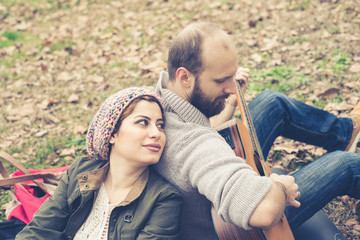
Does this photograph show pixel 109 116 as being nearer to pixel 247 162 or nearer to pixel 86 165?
pixel 86 165

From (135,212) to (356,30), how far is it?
466 cm

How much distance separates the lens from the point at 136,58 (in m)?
5.56

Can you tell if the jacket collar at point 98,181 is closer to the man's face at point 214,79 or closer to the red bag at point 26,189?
the man's face at point 214,79

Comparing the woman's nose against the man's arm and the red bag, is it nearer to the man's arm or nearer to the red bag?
the man's arm

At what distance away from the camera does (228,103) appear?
2826mm

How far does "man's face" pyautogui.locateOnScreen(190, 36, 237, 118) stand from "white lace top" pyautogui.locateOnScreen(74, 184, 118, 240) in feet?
2.81

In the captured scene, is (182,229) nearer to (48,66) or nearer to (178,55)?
(178,55)

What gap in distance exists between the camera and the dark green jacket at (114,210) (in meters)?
1.75

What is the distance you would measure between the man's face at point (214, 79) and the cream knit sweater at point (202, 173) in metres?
0.11

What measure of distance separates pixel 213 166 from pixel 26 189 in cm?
184

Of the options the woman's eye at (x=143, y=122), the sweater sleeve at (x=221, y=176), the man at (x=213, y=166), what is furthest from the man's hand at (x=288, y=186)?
the woman's eye at (x=143, y=122)

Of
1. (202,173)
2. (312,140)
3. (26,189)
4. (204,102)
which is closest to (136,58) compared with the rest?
(26,189)

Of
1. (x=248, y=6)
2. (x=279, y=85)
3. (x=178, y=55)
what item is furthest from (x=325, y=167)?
(x=248, y=6)

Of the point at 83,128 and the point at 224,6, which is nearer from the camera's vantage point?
the point at 83,128
